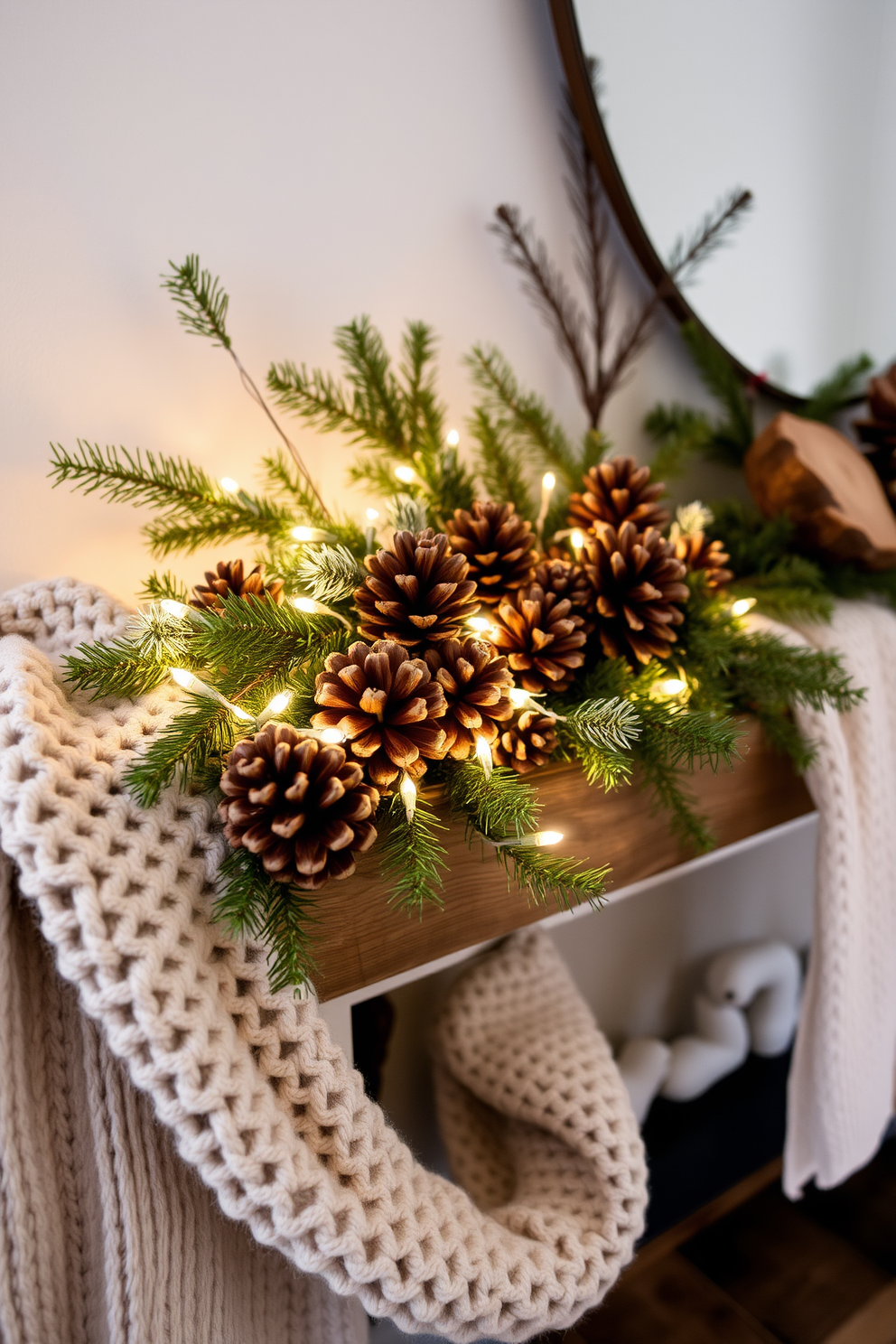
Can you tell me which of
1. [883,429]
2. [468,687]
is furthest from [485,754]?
[883,429]

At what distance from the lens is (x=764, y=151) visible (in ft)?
2.76

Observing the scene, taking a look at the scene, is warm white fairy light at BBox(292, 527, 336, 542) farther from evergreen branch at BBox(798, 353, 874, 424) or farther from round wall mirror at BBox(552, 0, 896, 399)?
evergreen branch at BBox(798, 353, 874, 424)

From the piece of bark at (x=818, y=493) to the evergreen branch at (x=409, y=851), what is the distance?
0.50 m

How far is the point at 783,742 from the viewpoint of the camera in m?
0.62

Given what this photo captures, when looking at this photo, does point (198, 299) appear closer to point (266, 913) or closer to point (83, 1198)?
point (266, 913)

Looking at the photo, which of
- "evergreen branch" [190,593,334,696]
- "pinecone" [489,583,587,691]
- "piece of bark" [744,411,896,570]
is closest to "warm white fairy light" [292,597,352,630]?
"evergreen branch" [190,593,334,696]

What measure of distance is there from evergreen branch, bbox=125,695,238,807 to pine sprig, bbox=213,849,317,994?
0.17ft

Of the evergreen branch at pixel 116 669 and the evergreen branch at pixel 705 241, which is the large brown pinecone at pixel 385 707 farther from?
the evergreen branch at pixel 705 241

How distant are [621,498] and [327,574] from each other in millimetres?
238

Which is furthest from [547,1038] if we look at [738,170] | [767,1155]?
[738,170]

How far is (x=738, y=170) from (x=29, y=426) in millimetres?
774

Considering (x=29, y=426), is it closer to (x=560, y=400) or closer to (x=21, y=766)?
(x=21, y=766)

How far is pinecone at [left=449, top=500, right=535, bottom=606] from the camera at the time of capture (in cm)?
52

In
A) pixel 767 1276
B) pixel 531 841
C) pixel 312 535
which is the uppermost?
pixel 312 535
